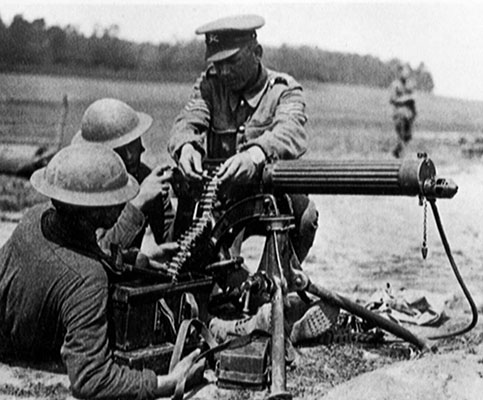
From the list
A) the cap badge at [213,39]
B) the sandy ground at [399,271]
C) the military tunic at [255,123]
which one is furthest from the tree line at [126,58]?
the cap badge at [213,39]

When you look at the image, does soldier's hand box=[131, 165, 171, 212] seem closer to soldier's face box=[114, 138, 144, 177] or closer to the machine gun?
soldier's face box=[114, 138, 144, 177]

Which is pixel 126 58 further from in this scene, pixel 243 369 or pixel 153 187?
pixel 243 369

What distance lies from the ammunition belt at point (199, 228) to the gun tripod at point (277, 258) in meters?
0.09

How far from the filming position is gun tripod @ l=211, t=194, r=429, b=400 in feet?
14.8

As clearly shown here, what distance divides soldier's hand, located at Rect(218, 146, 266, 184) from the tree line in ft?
18.4

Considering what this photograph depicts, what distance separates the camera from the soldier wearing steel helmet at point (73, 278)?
3.58 m

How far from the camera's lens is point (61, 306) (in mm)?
3719

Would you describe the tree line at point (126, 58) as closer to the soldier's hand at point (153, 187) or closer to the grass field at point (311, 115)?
the grass field at point (311, 115)

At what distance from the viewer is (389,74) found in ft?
49.9

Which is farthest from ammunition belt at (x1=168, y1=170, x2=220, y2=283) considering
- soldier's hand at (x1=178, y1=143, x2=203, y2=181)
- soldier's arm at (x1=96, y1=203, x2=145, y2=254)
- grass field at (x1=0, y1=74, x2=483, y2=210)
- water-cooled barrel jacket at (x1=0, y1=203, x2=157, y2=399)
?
grass field at (x1=0, y1=74, x2=483, y2=210)

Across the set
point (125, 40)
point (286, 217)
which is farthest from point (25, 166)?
point (286, 217)

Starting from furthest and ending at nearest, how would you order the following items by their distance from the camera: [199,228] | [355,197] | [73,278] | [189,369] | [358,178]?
[355,197]
[199,228]
[358,178]
[189,369]
[73,278]

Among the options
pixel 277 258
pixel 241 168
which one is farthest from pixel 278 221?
pixel 241 168

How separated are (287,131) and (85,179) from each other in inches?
78.7
